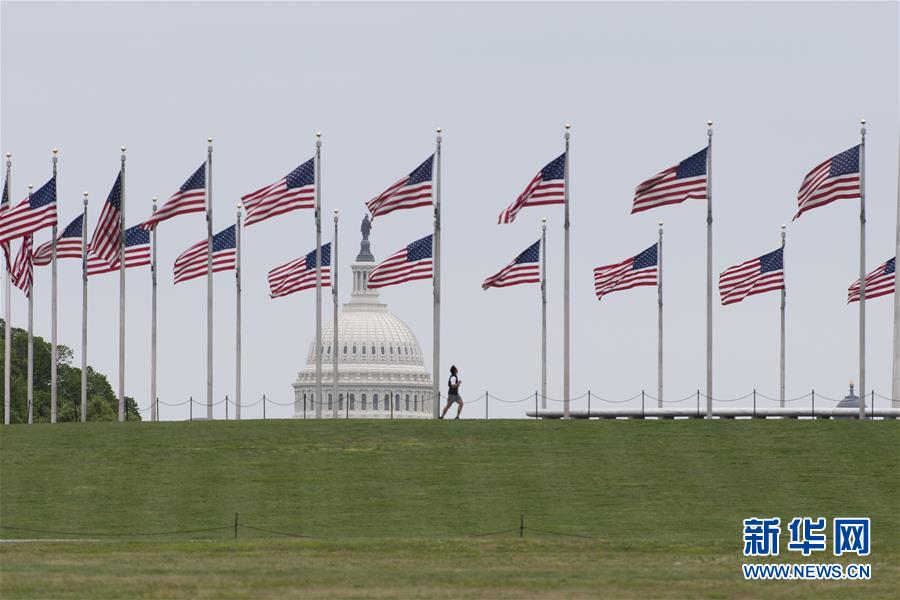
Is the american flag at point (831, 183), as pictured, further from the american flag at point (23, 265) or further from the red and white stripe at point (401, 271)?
the american flag at point (23, 265)

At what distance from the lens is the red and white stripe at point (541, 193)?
2630 inches

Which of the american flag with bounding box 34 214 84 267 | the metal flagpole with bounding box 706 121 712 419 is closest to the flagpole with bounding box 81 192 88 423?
the american flag with bounding box 34 214 84 267

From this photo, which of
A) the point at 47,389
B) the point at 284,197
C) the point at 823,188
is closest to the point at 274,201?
the point at 284,197

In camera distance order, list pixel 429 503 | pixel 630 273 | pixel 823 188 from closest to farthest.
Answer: pixel 429 503, pixel 823 188, pixel 630 273

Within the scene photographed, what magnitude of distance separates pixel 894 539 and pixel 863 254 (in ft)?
84.2

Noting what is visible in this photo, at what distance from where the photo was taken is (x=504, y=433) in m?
60.5

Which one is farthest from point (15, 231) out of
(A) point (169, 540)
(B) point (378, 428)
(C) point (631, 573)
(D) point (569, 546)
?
(C) point (631, 573)

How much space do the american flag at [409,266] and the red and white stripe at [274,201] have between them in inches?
112

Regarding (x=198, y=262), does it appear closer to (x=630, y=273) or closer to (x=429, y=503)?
(x=630, y=273)

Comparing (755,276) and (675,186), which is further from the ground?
(675,186)

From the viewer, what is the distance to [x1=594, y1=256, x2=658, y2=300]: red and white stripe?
76188 mm

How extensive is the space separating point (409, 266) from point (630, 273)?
33.6ft

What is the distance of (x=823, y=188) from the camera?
65.4 metres

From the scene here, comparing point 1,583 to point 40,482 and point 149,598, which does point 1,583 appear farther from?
point 40,482
